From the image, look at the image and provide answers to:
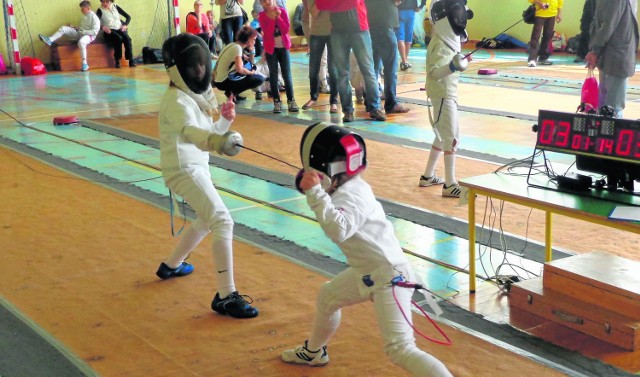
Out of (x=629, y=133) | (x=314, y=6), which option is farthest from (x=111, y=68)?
(x=629, y=133)

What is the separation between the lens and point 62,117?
9711 mm

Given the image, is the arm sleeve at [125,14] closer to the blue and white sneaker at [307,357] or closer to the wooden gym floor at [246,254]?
the wooden gym floor at [246,254]

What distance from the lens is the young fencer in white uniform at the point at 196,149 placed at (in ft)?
13.1

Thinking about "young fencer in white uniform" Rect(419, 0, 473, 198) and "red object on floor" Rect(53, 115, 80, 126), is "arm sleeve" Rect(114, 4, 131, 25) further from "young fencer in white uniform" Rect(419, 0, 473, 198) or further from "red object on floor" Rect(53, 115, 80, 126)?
"young fencer in white uniform" Rect(419, 0, 473, 198)

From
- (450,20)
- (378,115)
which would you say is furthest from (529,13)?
(450,20)

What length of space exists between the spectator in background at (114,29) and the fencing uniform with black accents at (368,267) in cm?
1458

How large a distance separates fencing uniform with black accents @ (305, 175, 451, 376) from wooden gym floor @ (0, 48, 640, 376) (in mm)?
455

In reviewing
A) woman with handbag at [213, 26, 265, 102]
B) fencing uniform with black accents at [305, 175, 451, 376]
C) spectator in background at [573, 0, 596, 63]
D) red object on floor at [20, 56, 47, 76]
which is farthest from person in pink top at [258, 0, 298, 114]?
red object on floor at [20, 56, 47, 76]

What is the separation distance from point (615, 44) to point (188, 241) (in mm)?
5021

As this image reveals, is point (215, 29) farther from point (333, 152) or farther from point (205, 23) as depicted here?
point (333, 152)

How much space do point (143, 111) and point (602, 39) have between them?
20.0 feet

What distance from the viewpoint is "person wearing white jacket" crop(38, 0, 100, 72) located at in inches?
634

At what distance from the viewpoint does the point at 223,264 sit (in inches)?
157

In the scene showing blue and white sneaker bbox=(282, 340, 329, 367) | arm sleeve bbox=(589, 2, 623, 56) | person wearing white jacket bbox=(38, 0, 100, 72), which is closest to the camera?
blue and white sneaker bbox=(282, 340, 329, 367)
